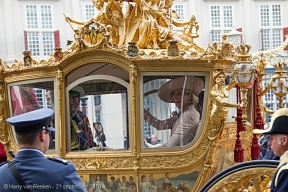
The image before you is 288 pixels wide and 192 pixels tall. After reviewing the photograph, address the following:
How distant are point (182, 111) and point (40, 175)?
9.37ft

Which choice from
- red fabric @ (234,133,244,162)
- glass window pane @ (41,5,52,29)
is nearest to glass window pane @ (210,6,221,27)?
glass window pane @ (41,5,52,29)

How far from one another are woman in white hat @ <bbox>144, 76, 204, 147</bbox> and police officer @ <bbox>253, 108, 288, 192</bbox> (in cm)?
201

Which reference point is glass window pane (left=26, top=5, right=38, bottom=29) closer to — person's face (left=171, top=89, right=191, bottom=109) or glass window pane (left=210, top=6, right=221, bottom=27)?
glass window pane (left=210, top=6, right=221, bottom=27)

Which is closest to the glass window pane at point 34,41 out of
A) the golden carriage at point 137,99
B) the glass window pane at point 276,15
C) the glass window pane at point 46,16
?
the glass window pane at point 46,16

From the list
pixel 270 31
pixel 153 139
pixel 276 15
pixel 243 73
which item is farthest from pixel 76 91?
pixel 276 15

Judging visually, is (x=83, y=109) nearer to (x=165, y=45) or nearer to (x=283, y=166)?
(x=165, y=45)

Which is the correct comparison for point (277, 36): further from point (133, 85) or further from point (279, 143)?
point (279, 143)

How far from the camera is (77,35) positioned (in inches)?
229

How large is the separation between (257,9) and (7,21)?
40.6 ft

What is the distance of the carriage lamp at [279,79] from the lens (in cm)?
716

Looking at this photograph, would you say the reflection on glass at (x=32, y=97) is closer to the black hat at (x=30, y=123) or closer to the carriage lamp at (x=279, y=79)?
the black hat at (x=30, y=123)

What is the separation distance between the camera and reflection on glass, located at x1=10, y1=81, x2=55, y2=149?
6.07m

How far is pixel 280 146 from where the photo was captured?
3494 millimetres

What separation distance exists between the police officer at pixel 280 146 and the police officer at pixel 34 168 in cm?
123
